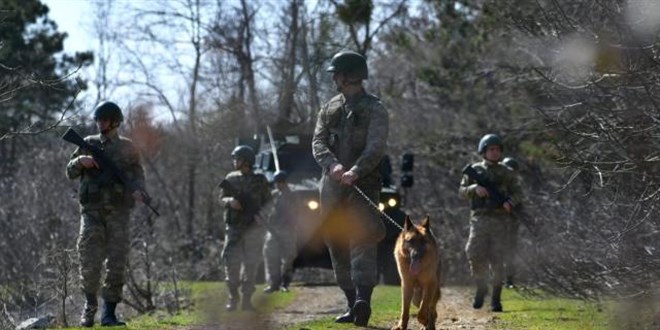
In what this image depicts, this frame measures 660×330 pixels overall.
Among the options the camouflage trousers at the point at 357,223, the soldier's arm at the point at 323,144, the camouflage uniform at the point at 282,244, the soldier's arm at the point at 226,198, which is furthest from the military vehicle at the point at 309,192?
the camouflage trousers at the point at 357,223

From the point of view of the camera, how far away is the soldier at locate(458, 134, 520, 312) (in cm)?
1501

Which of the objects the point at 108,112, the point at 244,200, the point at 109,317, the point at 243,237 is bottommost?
the point at 109,317

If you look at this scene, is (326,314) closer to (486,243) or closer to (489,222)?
(486,243)

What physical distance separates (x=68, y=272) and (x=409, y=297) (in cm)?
467

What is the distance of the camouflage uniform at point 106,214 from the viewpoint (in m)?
12.1

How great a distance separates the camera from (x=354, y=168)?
10.8 m

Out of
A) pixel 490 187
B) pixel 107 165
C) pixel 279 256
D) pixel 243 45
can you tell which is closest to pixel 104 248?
pixel 107 165

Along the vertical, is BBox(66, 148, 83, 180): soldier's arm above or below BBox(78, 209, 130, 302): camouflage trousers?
above

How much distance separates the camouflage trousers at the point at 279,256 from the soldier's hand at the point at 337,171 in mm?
9424

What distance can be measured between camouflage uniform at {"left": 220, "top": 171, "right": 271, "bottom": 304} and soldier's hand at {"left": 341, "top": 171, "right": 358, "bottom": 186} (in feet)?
17.7

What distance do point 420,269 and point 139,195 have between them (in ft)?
11.1

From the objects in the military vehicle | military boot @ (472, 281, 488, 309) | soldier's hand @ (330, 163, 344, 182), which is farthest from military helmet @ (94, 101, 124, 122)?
the military vehicle

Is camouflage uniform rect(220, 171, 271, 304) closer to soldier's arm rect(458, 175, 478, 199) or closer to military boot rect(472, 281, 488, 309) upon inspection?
soldier's arm rect(458, 175, 478, 199)

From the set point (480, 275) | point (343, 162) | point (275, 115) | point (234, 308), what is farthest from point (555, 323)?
point (275, 115)
